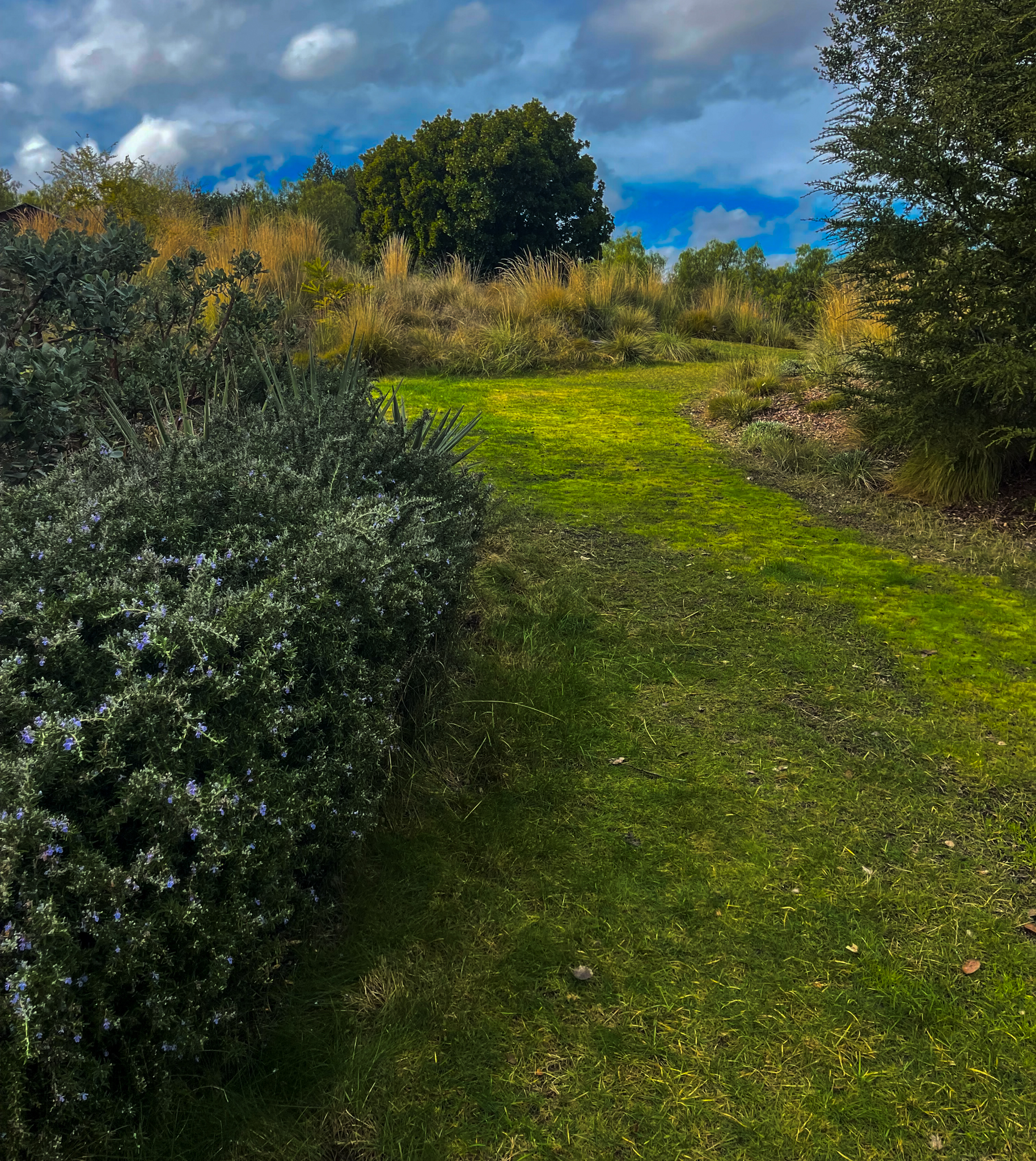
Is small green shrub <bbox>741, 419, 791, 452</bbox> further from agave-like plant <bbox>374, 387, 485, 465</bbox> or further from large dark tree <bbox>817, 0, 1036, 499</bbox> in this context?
agave-like plant <bbox>374, 387, 485, 465</bbox>

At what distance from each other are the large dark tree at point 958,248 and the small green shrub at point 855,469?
0.32 meters

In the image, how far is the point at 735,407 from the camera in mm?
7516

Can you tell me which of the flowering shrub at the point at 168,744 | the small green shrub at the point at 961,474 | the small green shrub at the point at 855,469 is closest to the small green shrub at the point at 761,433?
the small green shrub at the point at 855,469

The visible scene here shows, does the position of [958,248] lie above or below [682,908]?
above

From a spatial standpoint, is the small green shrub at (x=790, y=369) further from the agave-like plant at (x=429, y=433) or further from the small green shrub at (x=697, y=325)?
the agave-like plant at (x=429, y=433)

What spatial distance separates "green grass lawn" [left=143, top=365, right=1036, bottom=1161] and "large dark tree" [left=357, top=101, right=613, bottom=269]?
16.2 meters

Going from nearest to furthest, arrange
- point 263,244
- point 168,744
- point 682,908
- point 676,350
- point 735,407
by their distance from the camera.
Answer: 1. point 168,744
2. point 682,908
3. point 735,407
4. point 676,350
5. point 263,244

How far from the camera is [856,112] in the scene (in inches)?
226

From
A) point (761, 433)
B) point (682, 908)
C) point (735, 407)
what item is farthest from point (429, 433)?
point (735, 407)

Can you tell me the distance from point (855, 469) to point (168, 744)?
560 cm

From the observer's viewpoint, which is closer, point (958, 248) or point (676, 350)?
point (958, 248)

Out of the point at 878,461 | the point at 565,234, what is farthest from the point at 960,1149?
the point at 565,234

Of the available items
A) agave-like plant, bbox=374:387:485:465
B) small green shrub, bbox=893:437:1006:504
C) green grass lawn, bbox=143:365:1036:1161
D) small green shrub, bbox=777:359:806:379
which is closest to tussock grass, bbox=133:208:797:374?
small green shrub, bbox=777:359:806:379

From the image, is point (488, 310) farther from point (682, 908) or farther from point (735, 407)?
point (682, 908)
